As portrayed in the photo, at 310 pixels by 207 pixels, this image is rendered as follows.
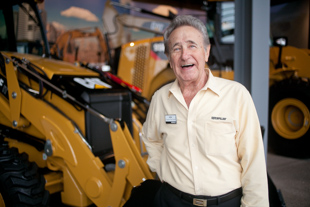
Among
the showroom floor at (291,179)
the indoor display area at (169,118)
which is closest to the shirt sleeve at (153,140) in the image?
the indoor display area at (169,118)

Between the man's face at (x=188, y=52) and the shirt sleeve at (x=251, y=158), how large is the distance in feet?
0.94

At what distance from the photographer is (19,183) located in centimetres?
221

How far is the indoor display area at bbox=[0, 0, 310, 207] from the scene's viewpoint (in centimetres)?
141

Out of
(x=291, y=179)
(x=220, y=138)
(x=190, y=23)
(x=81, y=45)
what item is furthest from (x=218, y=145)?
(x=81, y=45)

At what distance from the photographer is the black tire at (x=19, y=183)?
7.14ft

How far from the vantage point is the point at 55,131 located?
238 cm

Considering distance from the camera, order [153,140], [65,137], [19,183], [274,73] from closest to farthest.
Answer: [153,140] → [19,183] → [65,137] → [274,73]

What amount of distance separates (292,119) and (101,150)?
3.64 meters

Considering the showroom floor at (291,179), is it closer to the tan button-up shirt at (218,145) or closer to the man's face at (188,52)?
the tan button-up shirt at (218,145)

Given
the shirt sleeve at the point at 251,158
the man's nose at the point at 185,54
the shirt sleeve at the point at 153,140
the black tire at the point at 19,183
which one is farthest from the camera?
the black tire at the point at 19,183

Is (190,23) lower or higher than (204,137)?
higher

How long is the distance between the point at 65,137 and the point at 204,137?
1345 mm

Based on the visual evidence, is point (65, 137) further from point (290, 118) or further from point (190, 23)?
point (290, 118)

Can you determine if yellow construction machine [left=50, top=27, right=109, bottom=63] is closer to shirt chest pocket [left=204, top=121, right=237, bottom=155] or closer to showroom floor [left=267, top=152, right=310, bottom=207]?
showroom floor [left=267, top=152, right=310, bottom=207]
